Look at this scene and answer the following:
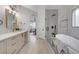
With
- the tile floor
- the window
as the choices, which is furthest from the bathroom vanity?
the window

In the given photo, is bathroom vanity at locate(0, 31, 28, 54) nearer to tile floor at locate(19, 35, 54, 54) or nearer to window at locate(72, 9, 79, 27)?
tile floor at locate(19, 35, 54, 54)

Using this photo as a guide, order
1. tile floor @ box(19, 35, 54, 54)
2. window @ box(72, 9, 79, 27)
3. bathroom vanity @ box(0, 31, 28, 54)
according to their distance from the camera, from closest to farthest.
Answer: bathroom vanity @ box(0, 31, 28, 54) < window @ box(72, 9, 79, 27) < tile floor @ box(19, 35, 54, 54)

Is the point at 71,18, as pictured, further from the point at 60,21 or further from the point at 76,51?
the point at 76,51

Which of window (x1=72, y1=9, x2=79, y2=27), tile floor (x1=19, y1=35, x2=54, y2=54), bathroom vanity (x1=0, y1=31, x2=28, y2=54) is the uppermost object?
window (x1=72, y1=9, x2=79, y2=27)

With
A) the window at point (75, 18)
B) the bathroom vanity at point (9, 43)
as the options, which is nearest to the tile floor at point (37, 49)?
the bathroom vanity at point (9, 43)

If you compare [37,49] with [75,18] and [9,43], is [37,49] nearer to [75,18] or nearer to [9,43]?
[9,43]

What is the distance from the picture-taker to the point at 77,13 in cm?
301

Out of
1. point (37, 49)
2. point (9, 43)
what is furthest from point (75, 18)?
point (37, 49)

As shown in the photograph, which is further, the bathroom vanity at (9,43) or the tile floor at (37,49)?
the tile floor at (37,49)

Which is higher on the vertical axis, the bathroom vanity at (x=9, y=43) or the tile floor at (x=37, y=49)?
the bathroom vanity at (x=9, y=43)

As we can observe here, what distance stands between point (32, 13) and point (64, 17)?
23.0 ft

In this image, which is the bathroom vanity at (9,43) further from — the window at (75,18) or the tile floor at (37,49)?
the window at (75,18)

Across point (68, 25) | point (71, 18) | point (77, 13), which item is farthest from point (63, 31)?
point (77, 13)
